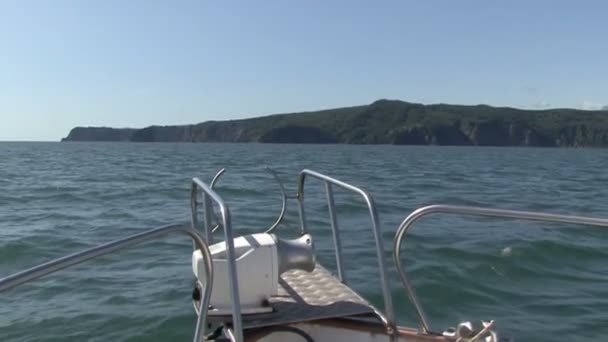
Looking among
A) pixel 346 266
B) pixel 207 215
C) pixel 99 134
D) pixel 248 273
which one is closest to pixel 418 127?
pixel 99 134

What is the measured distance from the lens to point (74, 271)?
8.07 m

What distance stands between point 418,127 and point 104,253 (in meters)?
145

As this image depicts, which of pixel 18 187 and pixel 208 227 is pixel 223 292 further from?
pixel 18 187

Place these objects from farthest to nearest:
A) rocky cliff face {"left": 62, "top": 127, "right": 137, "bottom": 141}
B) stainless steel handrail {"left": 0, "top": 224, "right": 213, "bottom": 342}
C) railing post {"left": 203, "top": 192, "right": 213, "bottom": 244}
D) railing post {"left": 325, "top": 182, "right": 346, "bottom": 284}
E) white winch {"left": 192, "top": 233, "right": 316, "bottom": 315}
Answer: rocky cliff face {"left": 62, "top": 127, "right": 137, "bottom": 141}, railing post {"left": 325, "top": 182, "right": 346, "bottom": 284}, railing post {"left": 203, "top": 192, "right": 213, "bottom": 244}, white winch {"left": 192, "top": 233, "right": 316, "bottom": 315}, stainless steel handrail {"left": 0, "top": 224, "right": 213, "bottom": 342}

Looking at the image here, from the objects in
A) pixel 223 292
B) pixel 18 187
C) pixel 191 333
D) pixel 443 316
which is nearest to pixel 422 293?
pixel 443 316

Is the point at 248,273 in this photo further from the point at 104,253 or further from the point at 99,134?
the point at 99,134

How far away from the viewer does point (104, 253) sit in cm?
243

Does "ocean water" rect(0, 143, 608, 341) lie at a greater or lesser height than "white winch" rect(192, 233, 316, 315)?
lesser

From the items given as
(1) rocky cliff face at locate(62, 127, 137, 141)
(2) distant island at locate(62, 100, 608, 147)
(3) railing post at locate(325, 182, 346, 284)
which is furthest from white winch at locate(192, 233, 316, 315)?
(1) rocky cliff face at locate(62, 127, 137, 141)

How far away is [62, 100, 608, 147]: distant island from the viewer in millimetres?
138500

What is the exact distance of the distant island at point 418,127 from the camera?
138 meters

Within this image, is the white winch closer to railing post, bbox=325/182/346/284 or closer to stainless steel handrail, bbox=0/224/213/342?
stainless steel handrail, bbox=0/224/213/342

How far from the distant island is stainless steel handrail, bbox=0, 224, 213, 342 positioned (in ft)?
451

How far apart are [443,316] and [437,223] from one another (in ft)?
17.9
